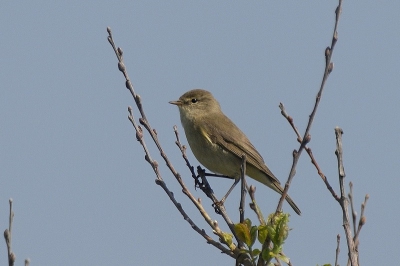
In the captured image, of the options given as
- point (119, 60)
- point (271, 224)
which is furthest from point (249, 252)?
point (119, 60)

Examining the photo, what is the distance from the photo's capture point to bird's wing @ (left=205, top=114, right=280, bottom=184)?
26.9 feet

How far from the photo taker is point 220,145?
323 inches

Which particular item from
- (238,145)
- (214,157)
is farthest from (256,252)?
(238,145)

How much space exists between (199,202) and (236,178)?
3573 millimetres

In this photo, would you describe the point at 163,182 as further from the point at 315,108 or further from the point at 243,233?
the point at 315,108

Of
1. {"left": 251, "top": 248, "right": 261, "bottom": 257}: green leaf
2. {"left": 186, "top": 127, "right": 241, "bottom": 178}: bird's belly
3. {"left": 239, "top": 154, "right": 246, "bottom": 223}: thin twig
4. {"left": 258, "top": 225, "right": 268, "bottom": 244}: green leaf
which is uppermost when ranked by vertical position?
{"left": 186, "top": 127, "right": 241, "bottom": 178}: bird's belly

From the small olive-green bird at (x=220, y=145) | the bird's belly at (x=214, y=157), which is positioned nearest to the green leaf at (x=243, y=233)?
the small olive-green bird at (x=220, y=145)

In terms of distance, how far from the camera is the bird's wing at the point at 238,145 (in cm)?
821

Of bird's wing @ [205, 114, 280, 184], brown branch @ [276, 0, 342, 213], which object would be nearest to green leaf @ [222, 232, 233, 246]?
brown branch @ [276, 0, 342, 213]

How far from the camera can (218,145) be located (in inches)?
323

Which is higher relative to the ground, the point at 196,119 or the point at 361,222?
the point at 196,119

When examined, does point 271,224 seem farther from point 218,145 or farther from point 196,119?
point 196,119

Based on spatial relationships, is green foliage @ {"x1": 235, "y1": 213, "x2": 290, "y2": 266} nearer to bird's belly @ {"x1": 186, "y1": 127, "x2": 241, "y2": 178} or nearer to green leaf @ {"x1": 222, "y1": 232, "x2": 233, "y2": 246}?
green leaf @ {"x1": 222, "y1": 232, "x2": 233, "y2": 246}

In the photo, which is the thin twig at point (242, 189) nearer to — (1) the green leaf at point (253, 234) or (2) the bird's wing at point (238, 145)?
(1) the green leaf at point (253, 234)
